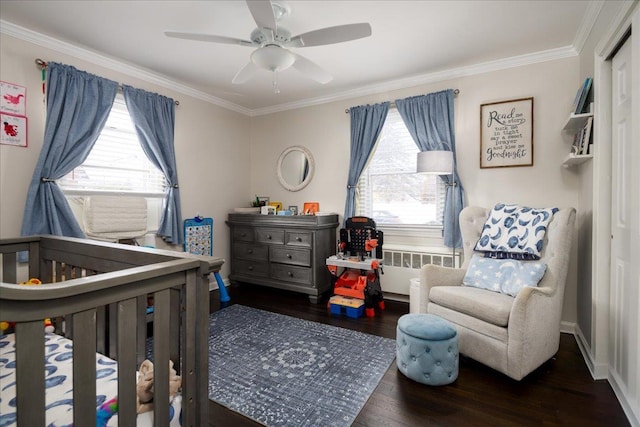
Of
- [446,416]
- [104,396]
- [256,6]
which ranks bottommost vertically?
[446,416]

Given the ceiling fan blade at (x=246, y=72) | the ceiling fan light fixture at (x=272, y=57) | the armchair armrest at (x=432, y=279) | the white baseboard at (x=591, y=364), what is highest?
the ceiling fan blade at (x=246, y=72)

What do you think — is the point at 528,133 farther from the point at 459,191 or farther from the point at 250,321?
the point at 250,321

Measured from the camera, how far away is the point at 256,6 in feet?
5.57

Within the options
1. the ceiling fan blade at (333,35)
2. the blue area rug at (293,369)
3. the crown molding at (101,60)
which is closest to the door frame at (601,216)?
the blue area rug at (293,369)

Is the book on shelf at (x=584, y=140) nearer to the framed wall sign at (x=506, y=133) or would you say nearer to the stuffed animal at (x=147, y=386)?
the framed wall sign at (x=506, y=133)

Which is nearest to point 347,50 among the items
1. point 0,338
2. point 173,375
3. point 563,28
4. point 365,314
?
point 563,28

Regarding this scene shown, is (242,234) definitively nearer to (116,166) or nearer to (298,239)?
(298,239)

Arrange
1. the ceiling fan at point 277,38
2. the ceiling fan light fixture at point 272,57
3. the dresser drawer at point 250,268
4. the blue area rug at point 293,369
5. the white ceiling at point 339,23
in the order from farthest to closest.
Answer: the dresser drawer at point 250,268 < the white ceiling at point 339,23 < the ceiling fan light fixture at point 272,57 < the ceiling fan at point 277,38 < the blue area rug at point 293,369

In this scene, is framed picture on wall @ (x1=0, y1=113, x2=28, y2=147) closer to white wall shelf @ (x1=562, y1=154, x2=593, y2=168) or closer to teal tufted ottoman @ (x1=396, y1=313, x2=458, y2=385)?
teal tufted ottoman @ (x1=396, y1=313, x2=458, y2=385)

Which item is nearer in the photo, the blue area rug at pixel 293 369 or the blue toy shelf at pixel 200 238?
the blue area rug at pixel 293 369

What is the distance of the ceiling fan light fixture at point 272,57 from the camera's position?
2121 millimetres

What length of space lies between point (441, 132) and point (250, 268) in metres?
2.82

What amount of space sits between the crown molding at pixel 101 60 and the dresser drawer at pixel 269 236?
1.83 meters

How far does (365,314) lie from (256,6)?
110 inches
